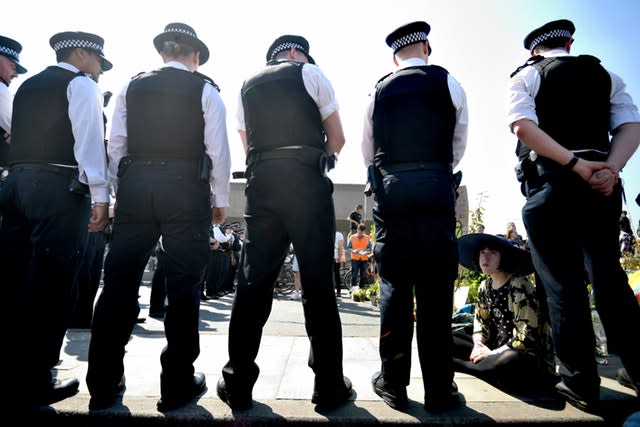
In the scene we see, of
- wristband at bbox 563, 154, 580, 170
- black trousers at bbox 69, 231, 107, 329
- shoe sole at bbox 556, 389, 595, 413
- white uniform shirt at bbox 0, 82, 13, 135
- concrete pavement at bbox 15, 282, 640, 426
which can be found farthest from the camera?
black trousers at bbox 69, 231, 107, 329

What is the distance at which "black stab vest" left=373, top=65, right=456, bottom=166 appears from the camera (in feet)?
7.96

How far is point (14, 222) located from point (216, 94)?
63.1 inches

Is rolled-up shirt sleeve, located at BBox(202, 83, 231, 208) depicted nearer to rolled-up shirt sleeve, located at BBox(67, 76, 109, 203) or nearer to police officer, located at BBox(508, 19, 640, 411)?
rolled-up shirt sleeve, located at BBox(67, 76, 109, 203)

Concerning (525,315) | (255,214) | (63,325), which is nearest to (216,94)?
(255,214)

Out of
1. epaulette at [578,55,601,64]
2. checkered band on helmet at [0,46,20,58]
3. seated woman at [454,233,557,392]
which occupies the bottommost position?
seated woman at [454,233,557,392]

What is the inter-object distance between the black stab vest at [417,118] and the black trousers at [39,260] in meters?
2.09

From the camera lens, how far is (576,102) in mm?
2412

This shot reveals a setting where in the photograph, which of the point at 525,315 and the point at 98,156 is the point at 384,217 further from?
the point at 98,156

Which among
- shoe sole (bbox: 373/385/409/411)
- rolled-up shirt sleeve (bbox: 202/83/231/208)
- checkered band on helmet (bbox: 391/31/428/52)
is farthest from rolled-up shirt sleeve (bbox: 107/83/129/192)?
shoe sole (bbox: 373/385/409/411)

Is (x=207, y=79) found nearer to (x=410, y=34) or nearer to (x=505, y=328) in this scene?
(x=410, y=34)

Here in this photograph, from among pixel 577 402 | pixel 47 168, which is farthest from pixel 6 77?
pixel 577 402

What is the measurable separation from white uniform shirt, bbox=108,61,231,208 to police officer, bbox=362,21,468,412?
0.99 meters

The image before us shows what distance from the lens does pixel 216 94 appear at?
2562mm

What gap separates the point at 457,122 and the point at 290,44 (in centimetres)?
125
